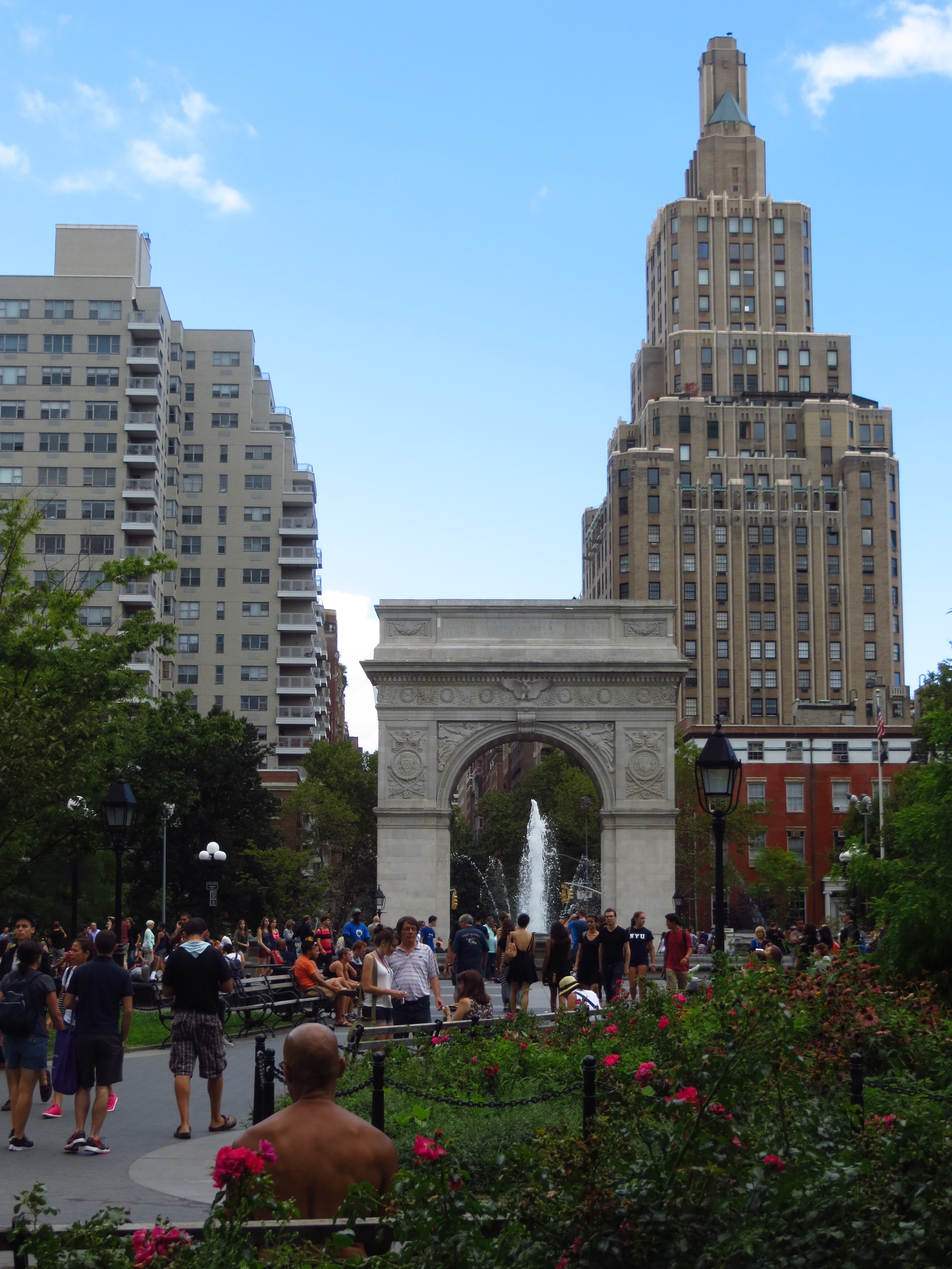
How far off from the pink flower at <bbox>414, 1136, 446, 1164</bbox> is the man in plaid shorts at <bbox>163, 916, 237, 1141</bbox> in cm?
785

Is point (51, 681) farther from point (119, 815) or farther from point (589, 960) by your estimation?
point (589, 960)

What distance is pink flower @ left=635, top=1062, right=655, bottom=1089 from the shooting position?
739 centimetres

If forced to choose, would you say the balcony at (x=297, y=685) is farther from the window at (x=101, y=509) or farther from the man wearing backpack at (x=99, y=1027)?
the man wearing backpack at (x=99, y=1027)

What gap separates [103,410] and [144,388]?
282 centimetres

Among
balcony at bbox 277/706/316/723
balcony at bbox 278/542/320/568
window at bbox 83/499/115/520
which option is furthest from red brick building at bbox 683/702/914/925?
window at bbox 83/499/115/520

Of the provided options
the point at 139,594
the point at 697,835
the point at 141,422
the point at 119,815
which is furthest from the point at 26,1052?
the point at 141,422

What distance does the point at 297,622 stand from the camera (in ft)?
297

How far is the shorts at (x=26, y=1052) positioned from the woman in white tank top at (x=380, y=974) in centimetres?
491

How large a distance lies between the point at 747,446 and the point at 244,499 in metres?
40.2

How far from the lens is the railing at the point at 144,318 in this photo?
8656cm

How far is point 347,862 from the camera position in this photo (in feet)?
270

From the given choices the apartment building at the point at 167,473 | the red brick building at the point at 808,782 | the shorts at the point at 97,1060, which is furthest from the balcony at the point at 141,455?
the shorts at the point at 97,1060

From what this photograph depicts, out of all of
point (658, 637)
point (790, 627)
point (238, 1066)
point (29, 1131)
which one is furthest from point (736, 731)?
point (29, 1131)

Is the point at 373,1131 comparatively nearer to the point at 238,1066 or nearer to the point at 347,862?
the point at 238,1066
